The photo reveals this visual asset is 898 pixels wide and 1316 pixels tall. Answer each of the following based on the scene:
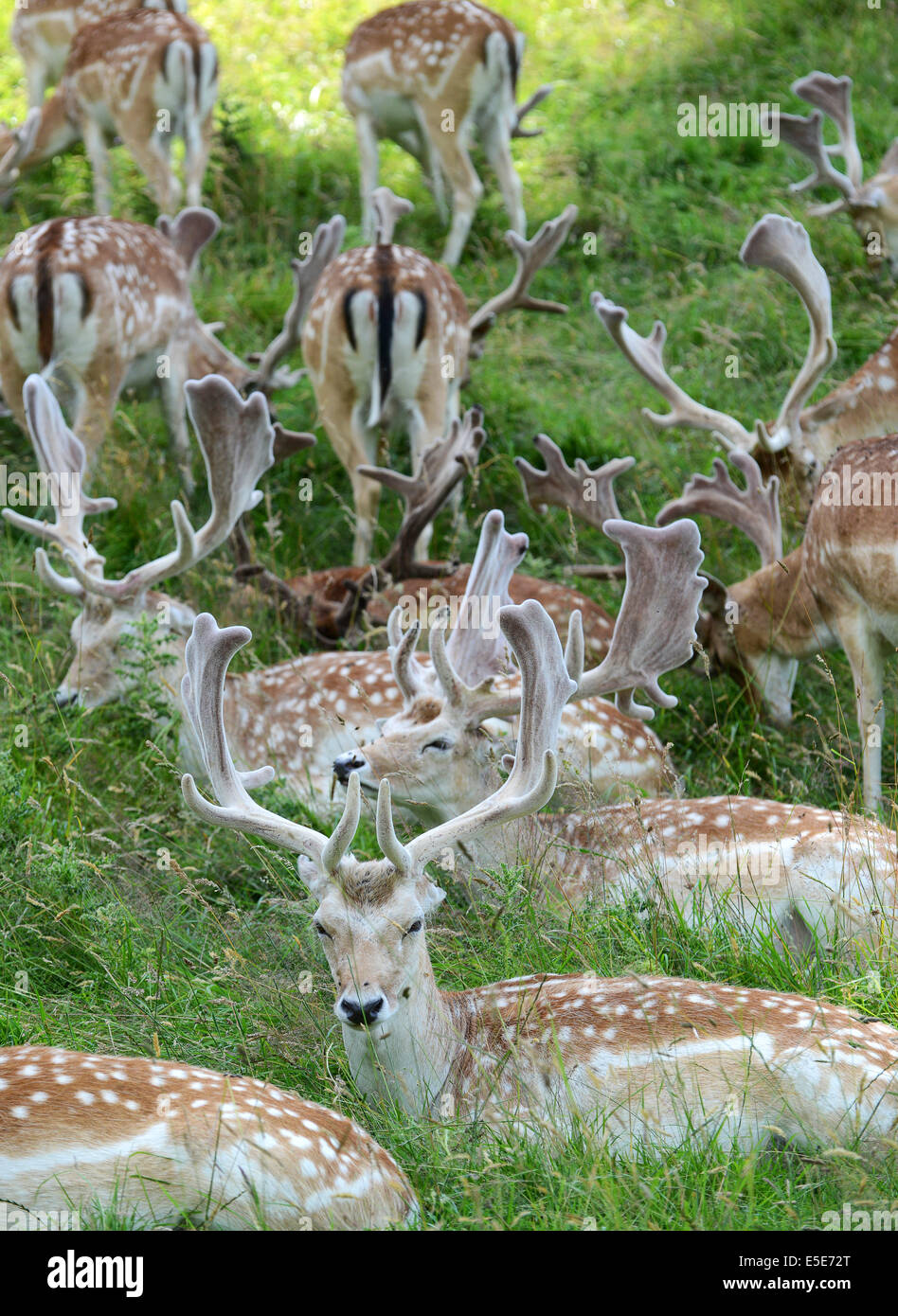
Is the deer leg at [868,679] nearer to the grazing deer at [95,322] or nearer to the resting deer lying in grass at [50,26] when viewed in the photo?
the grazing deer at [95,322]

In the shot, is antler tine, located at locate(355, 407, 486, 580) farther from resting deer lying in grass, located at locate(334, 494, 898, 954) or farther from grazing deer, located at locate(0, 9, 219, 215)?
grazing deer, located at locate(0, 9, 219, 215)

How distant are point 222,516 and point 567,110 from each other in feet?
20.4

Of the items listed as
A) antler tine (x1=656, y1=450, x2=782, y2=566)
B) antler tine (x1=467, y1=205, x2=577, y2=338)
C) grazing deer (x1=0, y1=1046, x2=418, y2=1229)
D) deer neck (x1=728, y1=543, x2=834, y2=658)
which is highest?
antler tine (x1=467, y1=205, x2=577, y2=338)

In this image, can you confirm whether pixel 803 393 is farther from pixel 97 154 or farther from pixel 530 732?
pixel 97 154

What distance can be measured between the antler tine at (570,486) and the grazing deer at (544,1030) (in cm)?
251

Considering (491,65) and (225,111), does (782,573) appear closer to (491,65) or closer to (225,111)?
(491,65)

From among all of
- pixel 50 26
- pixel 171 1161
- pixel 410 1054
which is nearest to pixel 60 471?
pixel 410 1054

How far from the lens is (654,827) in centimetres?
409

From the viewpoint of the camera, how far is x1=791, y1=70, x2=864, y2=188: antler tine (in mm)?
7895

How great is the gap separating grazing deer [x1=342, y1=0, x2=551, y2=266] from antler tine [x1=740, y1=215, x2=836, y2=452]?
10.9ft

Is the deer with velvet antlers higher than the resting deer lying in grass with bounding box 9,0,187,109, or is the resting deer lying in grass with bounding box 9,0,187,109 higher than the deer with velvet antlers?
the resting deer lying in grass with bounding box 9,0,187,109

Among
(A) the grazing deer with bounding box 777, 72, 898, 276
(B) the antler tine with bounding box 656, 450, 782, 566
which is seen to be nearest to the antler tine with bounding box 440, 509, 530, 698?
(B) the antler tine with bounding box 656, 450, 782, 566

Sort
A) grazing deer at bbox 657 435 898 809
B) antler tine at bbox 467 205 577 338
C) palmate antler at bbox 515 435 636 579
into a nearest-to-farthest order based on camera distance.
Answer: grazing deer at bbox 657 435 898 809
palmate antler at bbox 515 435 636 579
antler tine at bbox 467 205 577 338

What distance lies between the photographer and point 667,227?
8.82 metres
